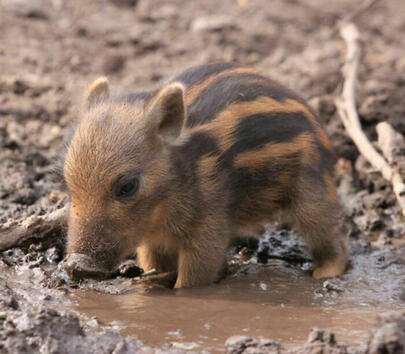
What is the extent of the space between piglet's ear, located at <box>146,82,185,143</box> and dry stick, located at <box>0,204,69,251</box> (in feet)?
2.86

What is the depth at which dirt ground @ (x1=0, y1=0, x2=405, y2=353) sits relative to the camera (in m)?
4.05

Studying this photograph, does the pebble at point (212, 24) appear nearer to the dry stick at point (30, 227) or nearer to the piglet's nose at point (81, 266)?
the dry stick at point (30, 227)

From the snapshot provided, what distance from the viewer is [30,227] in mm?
5320

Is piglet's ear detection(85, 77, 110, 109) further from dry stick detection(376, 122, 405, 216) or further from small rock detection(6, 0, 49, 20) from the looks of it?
small rock detection(6, 0, 49, 20)

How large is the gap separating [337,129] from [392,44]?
313 cm

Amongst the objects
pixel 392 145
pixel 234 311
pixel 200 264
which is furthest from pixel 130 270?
pixel 392 145

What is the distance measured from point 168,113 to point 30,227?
128 centimetres

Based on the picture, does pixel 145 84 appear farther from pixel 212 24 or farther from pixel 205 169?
pixel 205 169

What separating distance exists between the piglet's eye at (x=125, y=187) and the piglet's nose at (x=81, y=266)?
1.47 feet

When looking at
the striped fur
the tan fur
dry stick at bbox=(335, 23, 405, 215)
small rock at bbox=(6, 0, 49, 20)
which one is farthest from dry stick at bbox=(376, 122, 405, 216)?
small rock at bbox=(6, 0, 49, 20)

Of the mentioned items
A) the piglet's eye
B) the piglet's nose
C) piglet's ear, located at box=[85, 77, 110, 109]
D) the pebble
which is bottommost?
the piglet's nose

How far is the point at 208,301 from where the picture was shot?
4949 mm

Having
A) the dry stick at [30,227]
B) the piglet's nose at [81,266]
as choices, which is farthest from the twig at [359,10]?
the piglet's nose at [81,266]

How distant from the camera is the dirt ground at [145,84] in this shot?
4047 mm
